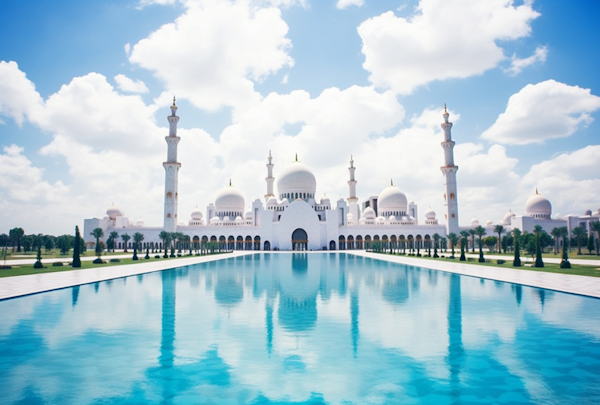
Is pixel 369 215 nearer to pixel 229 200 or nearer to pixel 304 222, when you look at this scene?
pixel 304 222

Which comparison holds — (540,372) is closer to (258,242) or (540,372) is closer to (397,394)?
(397,394)

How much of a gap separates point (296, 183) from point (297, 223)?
631cm

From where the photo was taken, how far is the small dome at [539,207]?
5612 centimetres

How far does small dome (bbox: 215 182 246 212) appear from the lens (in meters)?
59.8

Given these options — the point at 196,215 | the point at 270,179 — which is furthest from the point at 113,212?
the point at 270,179

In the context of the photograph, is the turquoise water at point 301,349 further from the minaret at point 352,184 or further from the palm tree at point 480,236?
the minaret at point 352,184

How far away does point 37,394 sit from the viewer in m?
4.64

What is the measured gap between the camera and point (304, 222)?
52.5 m

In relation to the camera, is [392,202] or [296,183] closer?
[296,183]

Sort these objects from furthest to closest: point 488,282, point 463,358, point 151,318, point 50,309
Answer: point 488,282
point 50,309
point 151,318
point 463,358

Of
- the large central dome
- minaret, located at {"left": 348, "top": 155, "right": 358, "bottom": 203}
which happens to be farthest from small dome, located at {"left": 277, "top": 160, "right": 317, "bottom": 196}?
minaret, located at {"left": 348, "top": 155, "right": 358, "bottom": 203}

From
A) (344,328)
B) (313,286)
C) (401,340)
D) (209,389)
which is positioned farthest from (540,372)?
(313,286)

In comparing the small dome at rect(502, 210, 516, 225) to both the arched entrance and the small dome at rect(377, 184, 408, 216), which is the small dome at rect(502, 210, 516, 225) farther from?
the arched entrance

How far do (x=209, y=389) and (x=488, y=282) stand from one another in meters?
12.6
